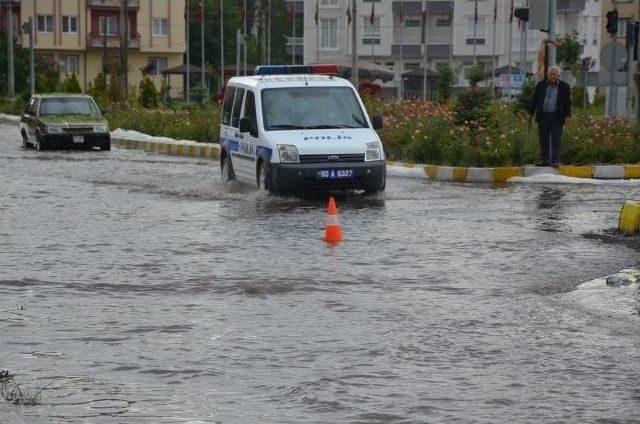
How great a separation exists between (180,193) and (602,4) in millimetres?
92432

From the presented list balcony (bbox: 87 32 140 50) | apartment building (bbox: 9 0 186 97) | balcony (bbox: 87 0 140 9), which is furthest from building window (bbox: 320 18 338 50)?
balcony (bbox: 87 0 140 9)

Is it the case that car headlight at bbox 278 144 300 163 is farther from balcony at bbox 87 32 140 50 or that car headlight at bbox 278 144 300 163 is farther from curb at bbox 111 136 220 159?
balcony at bbox 87 32 140 50

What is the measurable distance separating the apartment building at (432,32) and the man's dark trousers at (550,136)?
252ft

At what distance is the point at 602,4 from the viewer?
11138 centimetres

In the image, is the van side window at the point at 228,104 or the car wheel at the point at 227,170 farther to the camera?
the van side window at the point at 228,104

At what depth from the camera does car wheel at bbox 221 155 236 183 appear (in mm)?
23891

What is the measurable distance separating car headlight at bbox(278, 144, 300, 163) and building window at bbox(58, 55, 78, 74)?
9438 cm

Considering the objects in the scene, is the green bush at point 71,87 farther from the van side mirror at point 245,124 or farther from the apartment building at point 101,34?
the van side mirror at point 245,124

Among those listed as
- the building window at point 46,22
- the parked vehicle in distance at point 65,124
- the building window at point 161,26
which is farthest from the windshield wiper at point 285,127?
the building window at point 161,26

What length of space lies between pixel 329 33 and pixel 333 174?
90.5m

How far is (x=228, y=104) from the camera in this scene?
24266 mm

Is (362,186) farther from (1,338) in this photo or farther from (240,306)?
(1,338)

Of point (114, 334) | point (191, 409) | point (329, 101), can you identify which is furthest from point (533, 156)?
point (191, 409)

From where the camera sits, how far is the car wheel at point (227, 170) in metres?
23.9
